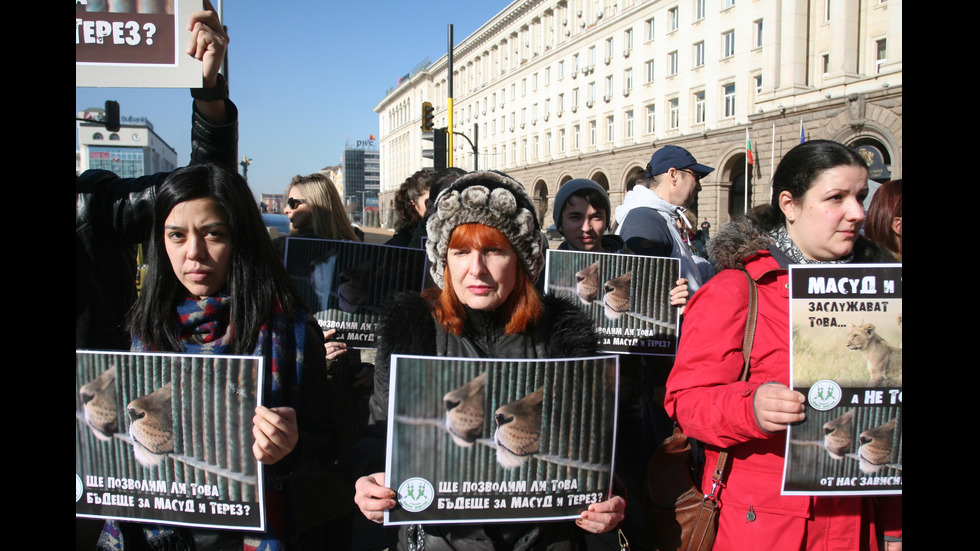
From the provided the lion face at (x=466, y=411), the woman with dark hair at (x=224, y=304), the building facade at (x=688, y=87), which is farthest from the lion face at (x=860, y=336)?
the building facade at (x=688, y=87)

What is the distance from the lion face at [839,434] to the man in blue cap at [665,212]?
1.67 metres

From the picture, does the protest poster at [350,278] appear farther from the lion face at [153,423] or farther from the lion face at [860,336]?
the lion face at [860,336]

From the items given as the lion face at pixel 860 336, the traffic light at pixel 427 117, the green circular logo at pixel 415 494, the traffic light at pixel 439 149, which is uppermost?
the traffic light at pixel 427 117

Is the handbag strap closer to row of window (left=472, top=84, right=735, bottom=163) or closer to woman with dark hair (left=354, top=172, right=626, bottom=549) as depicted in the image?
woman with dark hair (left=354, top=172, right=626, bottom=549)

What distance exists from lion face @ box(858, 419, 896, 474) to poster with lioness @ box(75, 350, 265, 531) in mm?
1764

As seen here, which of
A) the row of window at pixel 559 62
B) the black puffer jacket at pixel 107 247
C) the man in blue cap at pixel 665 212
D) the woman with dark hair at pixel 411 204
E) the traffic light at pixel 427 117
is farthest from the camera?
the row of window at pixel 559 62

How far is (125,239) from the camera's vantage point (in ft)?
7.18

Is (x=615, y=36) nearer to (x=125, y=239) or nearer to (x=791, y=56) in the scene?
(x=791, y=56)

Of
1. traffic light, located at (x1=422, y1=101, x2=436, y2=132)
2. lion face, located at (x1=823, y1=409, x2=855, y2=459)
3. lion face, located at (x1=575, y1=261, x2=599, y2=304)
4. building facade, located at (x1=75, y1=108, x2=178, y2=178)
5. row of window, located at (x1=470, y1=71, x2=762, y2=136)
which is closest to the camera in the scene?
lion face, located at (x1=823, y1=409, x2=855, y2=459)

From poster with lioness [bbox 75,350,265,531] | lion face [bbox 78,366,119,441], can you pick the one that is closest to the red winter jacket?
poster with lioness [bbox 75,350,265,531]

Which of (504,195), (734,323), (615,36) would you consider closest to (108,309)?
Answer: (504,195)

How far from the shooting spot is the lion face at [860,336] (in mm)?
1840

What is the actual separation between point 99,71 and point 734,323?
2404mm

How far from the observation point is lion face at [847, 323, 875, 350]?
184 cm
